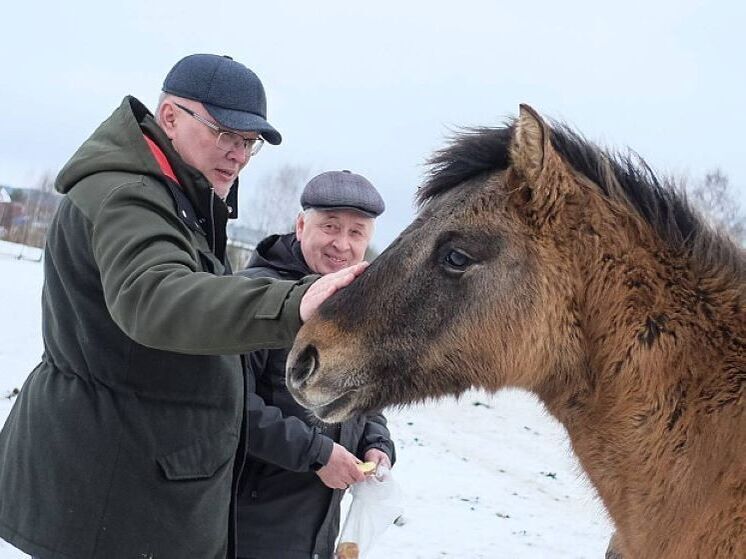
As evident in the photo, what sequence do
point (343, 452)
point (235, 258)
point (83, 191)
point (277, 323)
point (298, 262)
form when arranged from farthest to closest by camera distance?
point (235, 258) < point (298, 262) < point (343, 452) < point (83, 191) < point (277, 323)

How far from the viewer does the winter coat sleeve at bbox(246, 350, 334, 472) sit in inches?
127

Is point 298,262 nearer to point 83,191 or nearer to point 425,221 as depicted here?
point 425,221

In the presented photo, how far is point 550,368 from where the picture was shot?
282cm

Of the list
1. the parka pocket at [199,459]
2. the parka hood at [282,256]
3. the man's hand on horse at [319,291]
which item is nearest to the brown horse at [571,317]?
the man's hand on horse at [319,291]

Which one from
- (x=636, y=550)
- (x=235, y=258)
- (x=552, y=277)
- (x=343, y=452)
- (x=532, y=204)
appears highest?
(x=532, y=204)

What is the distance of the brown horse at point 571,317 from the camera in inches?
103

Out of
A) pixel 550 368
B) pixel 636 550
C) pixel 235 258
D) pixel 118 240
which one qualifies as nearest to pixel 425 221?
pixel 550 368

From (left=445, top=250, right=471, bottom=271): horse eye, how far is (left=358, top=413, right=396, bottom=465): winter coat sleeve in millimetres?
1345

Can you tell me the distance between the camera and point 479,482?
1045 centimetres

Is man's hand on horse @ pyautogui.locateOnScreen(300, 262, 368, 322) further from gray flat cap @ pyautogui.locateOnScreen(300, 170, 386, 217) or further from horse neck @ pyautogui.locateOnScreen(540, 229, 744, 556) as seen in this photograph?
gray flat cap @ pyautogui.locateOnScreen(300, 170, 386, 217)

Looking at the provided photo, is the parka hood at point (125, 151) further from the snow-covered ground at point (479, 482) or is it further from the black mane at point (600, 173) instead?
the snow-covered ground at point (479, 482)

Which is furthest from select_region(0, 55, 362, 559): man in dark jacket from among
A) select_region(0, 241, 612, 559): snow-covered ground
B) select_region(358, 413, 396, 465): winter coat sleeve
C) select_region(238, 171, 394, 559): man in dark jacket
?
select_region(0, 241, 612, 559): snow-covered ground

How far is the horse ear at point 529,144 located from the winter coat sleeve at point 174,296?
42.7 inches

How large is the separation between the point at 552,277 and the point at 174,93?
1613mm
